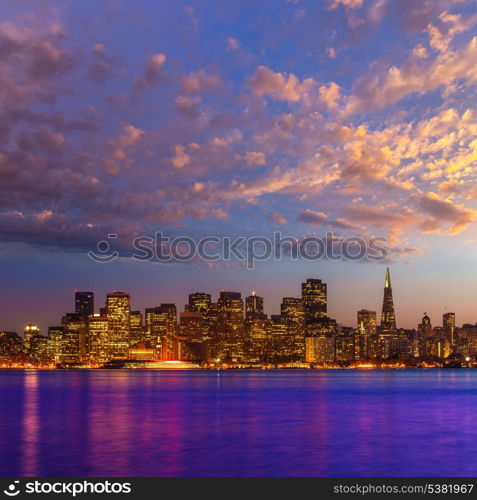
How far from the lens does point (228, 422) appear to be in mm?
80625

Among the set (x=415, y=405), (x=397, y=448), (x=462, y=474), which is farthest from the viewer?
(x=415, y=405)

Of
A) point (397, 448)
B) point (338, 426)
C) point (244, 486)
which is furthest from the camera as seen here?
point (338, 426)

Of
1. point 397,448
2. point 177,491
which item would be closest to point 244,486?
point 177,491

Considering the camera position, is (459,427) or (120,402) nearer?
(459,427)

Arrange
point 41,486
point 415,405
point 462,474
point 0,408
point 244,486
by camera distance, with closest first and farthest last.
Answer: point 41,486
point 244,486
point 462,474
point 0,408
point 415,405

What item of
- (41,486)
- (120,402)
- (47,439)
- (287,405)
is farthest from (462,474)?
(120,402)

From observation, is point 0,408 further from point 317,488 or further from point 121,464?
point 317,488

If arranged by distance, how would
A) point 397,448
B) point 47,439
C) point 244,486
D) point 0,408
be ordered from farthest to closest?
point 0,408
point 47,439
point 397,448
point 244,486

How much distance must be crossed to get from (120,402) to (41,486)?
7815 centimetres

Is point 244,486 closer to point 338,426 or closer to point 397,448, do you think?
point 397,448

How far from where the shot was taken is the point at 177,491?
127ft

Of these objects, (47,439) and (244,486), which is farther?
(47,439)

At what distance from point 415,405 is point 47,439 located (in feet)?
208

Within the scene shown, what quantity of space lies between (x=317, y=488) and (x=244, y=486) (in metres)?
4.78
